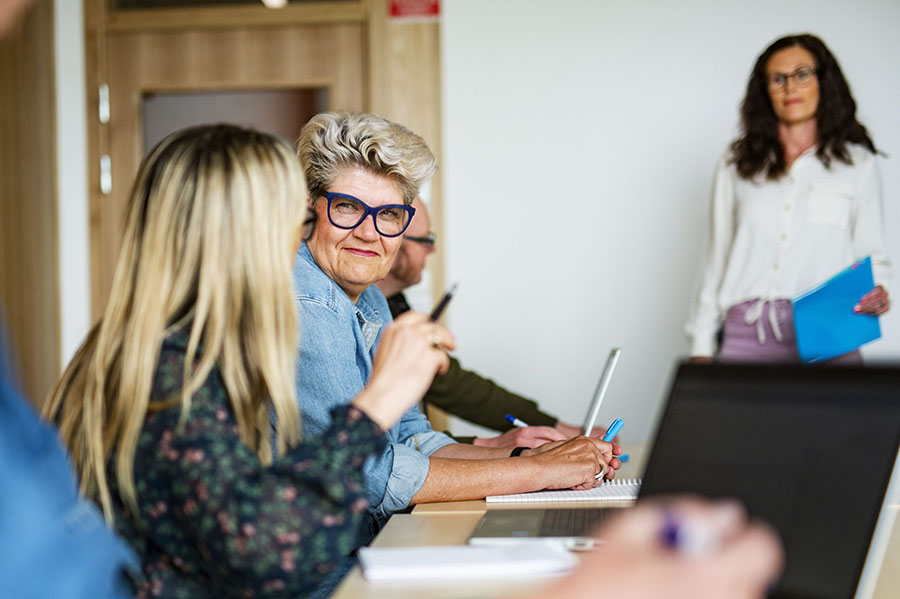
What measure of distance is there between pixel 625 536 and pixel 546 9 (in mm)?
3545

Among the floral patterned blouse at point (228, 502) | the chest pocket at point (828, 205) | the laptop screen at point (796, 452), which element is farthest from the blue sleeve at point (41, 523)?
the chest pocket at point (828, 205)

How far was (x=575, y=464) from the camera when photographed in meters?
1.66

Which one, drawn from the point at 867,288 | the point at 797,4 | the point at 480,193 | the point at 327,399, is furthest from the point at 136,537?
the point at 797,4

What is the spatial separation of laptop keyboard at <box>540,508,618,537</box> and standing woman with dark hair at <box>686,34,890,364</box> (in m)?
1.72

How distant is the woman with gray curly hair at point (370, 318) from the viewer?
161 cm

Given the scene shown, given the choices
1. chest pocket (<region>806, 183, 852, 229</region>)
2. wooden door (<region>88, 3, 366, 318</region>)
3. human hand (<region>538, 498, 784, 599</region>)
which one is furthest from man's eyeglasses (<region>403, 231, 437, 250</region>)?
human hand (<region>538, 498, 784, 599</region>)

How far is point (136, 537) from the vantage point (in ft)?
3.42

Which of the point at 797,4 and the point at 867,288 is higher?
the point at 797,4

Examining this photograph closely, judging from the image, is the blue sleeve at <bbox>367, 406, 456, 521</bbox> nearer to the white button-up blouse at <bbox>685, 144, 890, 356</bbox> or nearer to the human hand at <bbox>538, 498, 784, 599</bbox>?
the human hand at <bbox>538, 498, 784, 599</bbox>

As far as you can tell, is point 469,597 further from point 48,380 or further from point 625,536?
point 48,380

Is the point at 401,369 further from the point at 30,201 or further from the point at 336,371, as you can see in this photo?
the point at 30,201

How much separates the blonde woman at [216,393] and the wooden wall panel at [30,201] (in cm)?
278

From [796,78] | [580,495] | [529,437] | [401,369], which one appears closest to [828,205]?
[796,78]

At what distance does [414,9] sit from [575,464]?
2.68 m
